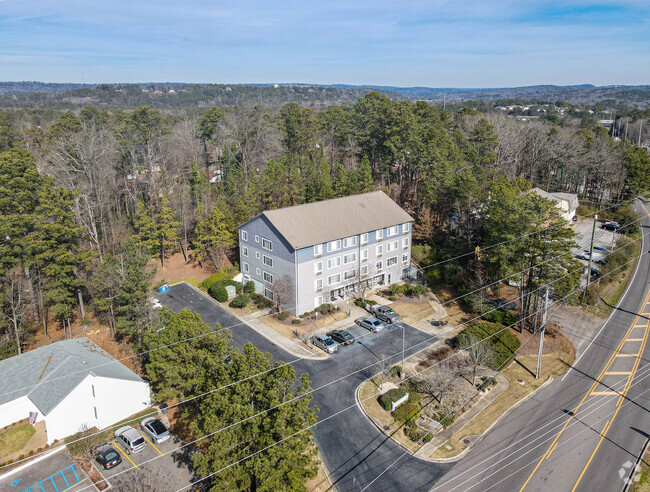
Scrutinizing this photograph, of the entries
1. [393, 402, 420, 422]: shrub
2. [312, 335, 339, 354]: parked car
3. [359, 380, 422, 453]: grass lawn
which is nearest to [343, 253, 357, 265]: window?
[312, 335, 339, 354]: parked car

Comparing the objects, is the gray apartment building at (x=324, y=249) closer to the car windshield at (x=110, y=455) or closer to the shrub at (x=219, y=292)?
the shrub at (x=219, y=292)

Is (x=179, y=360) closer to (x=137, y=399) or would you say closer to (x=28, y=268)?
(x=137, y=399)

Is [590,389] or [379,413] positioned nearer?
[379,413]

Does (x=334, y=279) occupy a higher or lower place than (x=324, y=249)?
lower

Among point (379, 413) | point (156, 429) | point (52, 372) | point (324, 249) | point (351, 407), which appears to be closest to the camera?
point (156, 429)

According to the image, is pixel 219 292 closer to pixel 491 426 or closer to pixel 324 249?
pixel 324 249

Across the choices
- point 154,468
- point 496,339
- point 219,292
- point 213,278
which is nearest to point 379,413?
point 496,339
